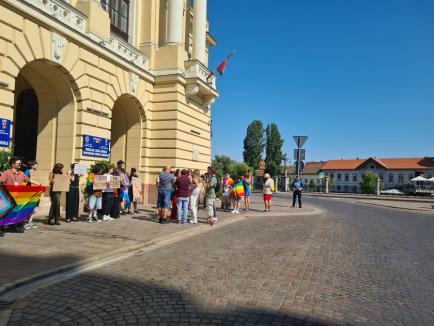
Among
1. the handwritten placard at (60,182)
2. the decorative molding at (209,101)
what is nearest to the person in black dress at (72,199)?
the handwritten placard at (60,182)

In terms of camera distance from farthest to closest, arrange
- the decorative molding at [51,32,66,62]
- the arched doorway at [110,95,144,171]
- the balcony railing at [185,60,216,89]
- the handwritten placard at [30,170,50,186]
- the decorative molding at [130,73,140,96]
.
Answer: the balcony railing at [185,60,216,89] < the arched doorway at [110,95,144,171] < the decorative molding at [130,73,140,96] < the decorative molding at [51,32,66,62] < the handwritten placard at [30,170,50,186]

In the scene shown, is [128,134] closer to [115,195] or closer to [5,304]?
[115,195]

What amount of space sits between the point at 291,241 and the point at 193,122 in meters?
12.0

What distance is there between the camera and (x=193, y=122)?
19375 millimetres

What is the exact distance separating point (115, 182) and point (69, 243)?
13.3ft

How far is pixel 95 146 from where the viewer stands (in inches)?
534

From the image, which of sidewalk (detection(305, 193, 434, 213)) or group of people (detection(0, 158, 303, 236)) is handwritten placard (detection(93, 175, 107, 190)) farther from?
sidewalk (detection(305, 193, 434, 213))

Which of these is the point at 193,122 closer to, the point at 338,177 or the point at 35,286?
the point at 35,286

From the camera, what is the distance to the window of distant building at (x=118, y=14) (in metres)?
16.2

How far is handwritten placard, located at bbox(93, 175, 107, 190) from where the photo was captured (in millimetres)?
10594

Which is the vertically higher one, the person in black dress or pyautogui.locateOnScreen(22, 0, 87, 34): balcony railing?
pyautogui.locateOnScreen(22, 0, 87, 34): balcony railing

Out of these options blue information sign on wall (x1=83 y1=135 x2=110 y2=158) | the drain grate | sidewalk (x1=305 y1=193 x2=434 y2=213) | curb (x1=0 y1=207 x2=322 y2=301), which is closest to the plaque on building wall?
blue information sign on wall (x1=83 y1=135 x2=110 y2=158)

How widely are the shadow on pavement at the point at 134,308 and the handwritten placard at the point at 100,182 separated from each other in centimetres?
600

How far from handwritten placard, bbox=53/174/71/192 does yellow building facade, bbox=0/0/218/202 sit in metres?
1.84
